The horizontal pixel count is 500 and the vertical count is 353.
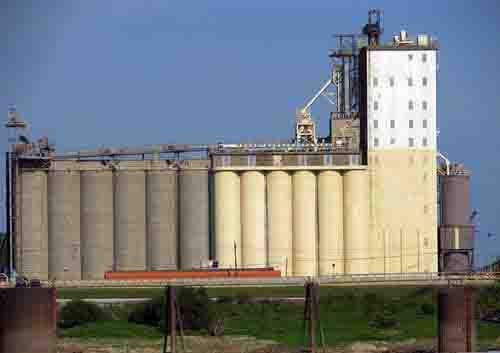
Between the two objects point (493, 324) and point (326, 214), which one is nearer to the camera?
point (493, 324)

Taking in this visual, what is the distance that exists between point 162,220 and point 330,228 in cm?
1551

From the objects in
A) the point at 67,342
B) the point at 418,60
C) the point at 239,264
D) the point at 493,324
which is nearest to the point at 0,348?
the point at 67,342

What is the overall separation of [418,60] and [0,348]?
69.0 m

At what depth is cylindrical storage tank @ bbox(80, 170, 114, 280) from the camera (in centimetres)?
10769

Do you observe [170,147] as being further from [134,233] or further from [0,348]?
[0,348]

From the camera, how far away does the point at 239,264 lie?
350 ft

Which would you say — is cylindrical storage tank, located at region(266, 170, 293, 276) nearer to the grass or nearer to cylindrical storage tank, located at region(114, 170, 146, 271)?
cylindrical storage tank, located at region(114, 170, 146, 271)

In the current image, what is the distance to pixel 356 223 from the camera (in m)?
107

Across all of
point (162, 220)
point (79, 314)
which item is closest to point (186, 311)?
point (79, 314)

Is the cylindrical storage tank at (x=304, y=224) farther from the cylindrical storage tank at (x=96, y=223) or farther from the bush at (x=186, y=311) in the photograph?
the bush at (x=186, y=311)

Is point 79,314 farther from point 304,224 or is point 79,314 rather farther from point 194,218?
point 304,224

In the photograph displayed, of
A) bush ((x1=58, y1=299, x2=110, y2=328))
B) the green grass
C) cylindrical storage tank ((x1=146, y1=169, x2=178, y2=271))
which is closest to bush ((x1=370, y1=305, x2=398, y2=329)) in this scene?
the green grass

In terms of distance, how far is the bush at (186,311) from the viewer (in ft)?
218

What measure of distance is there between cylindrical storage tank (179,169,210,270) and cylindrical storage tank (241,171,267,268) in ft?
11.8
